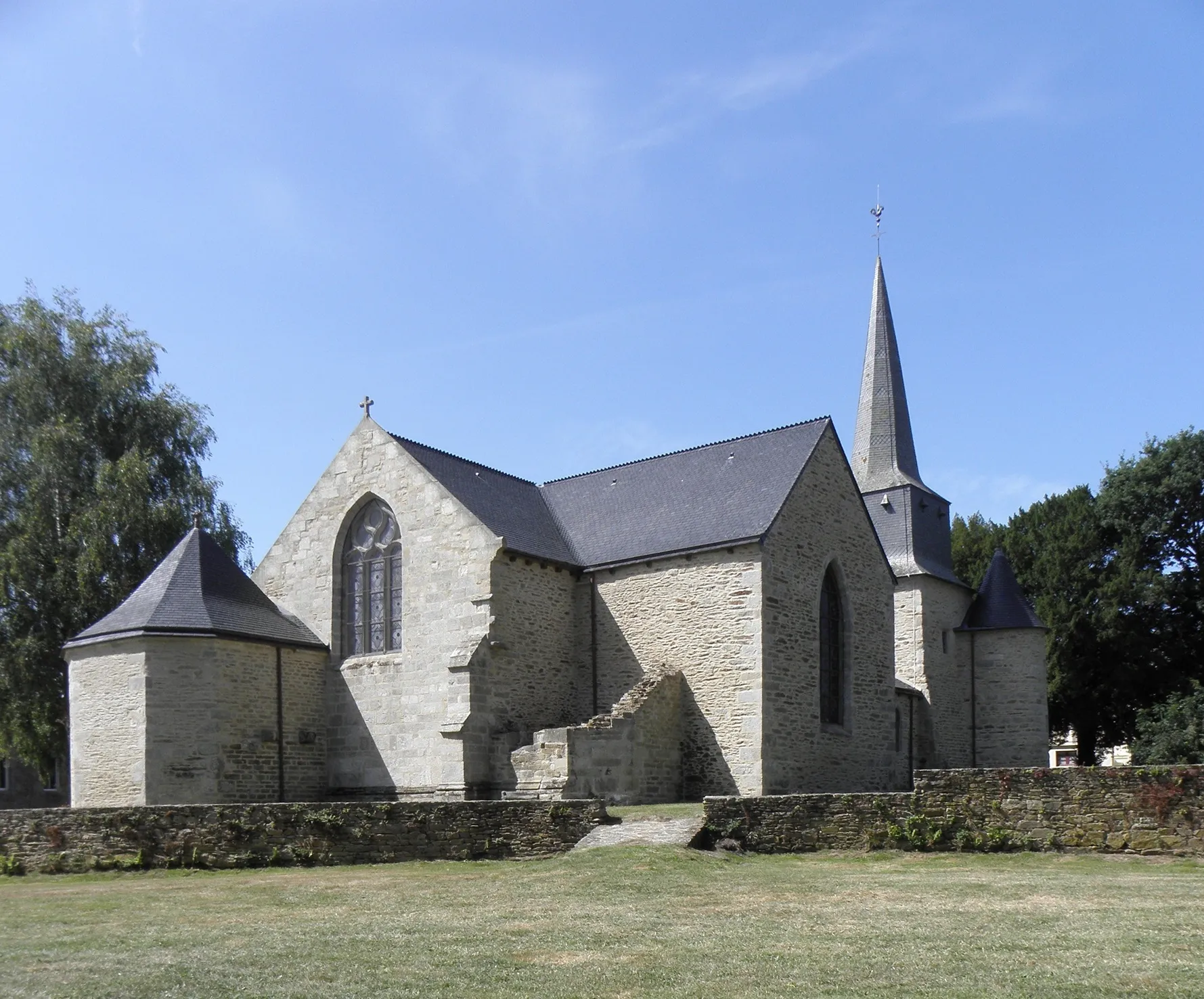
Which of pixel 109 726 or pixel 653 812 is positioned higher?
pixel 109 726

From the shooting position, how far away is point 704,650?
2238cm

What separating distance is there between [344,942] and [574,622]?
1550 centimetres

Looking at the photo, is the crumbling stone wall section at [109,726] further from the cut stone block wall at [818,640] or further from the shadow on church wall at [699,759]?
the cut stone block wall at [818,640]

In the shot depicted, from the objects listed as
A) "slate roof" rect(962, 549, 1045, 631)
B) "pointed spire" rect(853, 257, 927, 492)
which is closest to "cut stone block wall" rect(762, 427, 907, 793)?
"slate roof" rect(962, 549, 1045, 631)

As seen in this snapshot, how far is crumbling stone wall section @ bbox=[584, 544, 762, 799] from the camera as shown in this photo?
2161 centimetres

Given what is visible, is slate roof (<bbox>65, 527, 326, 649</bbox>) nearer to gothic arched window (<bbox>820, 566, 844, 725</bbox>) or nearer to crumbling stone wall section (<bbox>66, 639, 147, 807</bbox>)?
crumbling stone wall section (<bbox>66, 639, 147, 807</bbox>)

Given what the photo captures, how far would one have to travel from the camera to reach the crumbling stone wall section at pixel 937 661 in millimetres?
30109

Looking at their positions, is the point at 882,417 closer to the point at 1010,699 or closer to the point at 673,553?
the point at 1010,699

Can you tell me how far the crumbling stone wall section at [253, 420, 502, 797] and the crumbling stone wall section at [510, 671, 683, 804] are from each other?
1432mm

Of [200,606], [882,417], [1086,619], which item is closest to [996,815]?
[200,606]

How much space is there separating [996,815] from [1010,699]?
17041mm

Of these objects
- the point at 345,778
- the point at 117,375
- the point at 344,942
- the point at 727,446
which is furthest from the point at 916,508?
the point at 344,942

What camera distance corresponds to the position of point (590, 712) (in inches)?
948

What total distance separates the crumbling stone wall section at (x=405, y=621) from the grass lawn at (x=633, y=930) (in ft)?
24.9
